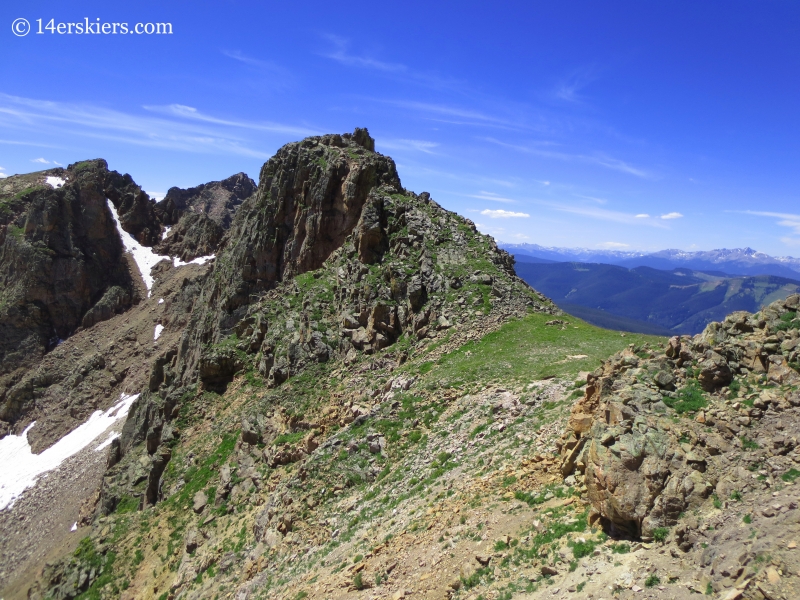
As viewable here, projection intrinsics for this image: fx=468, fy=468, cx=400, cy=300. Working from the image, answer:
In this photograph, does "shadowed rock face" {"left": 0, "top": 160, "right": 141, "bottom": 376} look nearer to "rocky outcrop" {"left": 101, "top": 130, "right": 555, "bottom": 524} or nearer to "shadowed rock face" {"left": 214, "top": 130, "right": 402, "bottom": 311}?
"rocky outcrop" {"left": 101, "top": 130, "right": 555, "bottom": 524}

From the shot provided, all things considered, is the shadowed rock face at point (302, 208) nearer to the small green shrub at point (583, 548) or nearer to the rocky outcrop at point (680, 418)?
the rocky outcrop at point (680, 418)

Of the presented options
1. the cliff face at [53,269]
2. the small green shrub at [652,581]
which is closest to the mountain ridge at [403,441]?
the small green shrub at [652,581]

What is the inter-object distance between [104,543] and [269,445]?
62.1ft

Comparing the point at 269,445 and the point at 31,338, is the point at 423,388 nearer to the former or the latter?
the point at 269,445

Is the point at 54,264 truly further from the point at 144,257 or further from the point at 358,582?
the point at 358,582

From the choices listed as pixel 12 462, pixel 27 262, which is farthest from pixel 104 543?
pixel 27 262

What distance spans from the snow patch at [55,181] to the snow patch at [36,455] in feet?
358

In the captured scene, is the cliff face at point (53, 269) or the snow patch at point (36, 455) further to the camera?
the cliff face at point (53, 269)

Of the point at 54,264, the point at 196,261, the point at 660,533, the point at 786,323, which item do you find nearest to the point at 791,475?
the point at 660,533

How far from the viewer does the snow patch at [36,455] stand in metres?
85.4

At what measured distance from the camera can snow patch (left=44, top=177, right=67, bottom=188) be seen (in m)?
179

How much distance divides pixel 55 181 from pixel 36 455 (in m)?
128

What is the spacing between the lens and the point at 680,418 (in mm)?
16031

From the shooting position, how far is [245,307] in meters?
65.8
